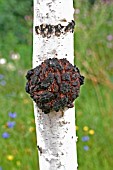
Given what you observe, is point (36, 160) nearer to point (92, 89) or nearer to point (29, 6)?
point (92, 89)

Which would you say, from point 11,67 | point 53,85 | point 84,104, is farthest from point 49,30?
point 11,67

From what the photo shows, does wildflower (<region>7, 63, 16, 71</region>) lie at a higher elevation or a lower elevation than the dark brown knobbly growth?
higher

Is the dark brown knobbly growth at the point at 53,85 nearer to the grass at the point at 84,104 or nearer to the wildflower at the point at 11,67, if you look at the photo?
the grass at the point at 84,104

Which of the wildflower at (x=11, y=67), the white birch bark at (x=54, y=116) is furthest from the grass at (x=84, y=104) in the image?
the white birch bark at (x=54, y=116)

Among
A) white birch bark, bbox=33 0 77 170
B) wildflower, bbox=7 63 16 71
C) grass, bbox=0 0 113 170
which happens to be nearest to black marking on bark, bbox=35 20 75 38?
white birch bark, bbox=33 0 77 170

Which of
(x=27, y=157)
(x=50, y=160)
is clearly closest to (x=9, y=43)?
(x=27, y=157)

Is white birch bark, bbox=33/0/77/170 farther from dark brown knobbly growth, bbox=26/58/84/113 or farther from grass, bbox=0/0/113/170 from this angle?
grass, bbox=0/0/113/170

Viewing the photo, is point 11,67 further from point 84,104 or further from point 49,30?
point 49,30
